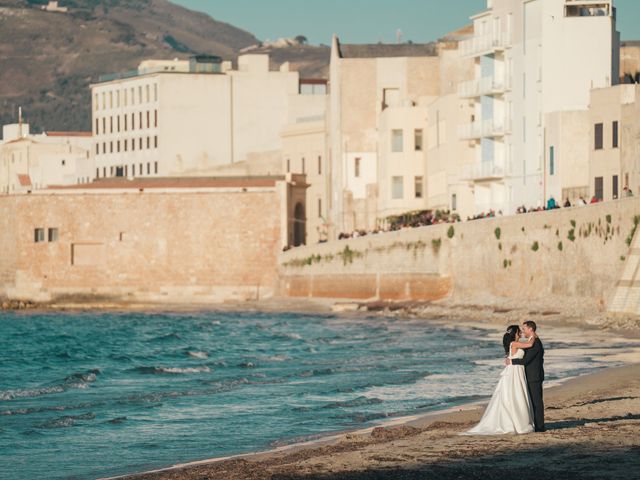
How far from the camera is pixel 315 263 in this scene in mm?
76125

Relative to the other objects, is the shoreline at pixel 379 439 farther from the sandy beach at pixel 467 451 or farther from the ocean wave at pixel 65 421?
the ocean wave at pixel 65 421

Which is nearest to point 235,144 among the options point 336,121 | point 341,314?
point 336,121

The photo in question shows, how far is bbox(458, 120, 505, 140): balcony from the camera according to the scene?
70.7 meters

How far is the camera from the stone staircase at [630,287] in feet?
144

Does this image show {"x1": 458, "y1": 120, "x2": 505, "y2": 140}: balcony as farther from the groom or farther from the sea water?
the groom

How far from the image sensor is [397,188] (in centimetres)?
8350

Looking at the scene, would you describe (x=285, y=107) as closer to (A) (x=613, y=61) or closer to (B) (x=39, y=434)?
(A) (x=613, y=61)

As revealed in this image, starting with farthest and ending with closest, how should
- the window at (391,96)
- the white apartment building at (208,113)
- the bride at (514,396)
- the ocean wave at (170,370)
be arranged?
the white apartment building at (208,113), the window at (391,96), the ocean wave at (170,370), the bride at (514,396)

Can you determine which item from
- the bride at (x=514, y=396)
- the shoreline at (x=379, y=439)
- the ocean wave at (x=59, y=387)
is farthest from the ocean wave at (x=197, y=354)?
the bride at (x=514, y=396)

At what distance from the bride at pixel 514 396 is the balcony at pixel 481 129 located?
160 feet

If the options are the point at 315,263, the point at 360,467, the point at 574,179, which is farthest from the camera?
the point at 315,263

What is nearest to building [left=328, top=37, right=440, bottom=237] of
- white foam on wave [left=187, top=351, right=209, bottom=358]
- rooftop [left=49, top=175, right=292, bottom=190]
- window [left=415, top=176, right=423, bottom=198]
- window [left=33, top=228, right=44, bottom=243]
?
window [left=415, top=176, right=423, bottom=198]

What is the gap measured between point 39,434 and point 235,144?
86611 millimetres

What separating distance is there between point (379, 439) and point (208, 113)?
299ft
